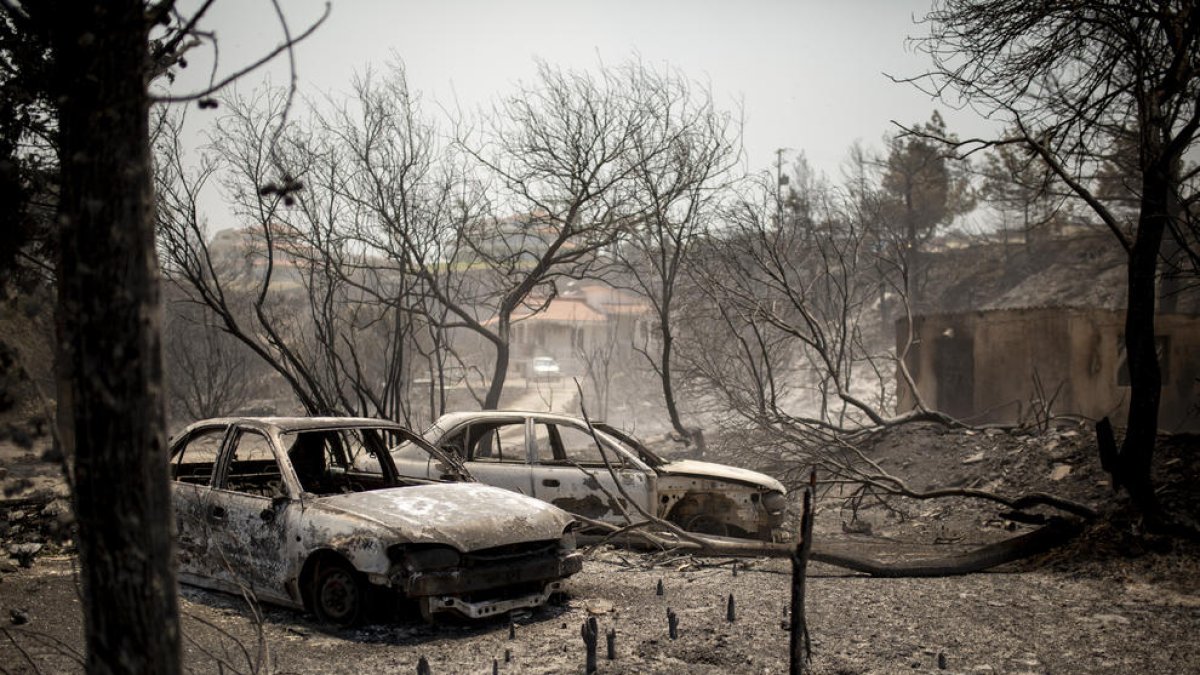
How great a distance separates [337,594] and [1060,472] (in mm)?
9374

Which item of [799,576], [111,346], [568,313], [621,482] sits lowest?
[621,482]

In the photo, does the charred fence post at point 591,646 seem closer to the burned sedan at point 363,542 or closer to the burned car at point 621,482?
the burned sedan at point 363,542

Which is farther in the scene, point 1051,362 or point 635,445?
point 1051,362

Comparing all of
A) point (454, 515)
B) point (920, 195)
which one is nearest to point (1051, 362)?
point (454, 515)

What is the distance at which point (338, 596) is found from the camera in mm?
6320

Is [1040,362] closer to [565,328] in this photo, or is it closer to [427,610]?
[427,610]

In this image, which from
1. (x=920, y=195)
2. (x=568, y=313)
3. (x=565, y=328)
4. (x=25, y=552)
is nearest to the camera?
(x=25, y=552)

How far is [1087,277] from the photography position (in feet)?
135

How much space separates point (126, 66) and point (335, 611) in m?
4.46

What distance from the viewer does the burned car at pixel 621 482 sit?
9.23m

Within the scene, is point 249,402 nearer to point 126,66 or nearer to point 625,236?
point 625,236

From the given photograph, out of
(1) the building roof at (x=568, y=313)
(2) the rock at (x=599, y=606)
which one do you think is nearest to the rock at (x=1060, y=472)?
(2) the rock at (x=599, y=606)

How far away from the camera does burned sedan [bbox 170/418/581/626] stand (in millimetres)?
6133

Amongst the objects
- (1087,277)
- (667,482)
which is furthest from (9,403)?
(1087,277)
